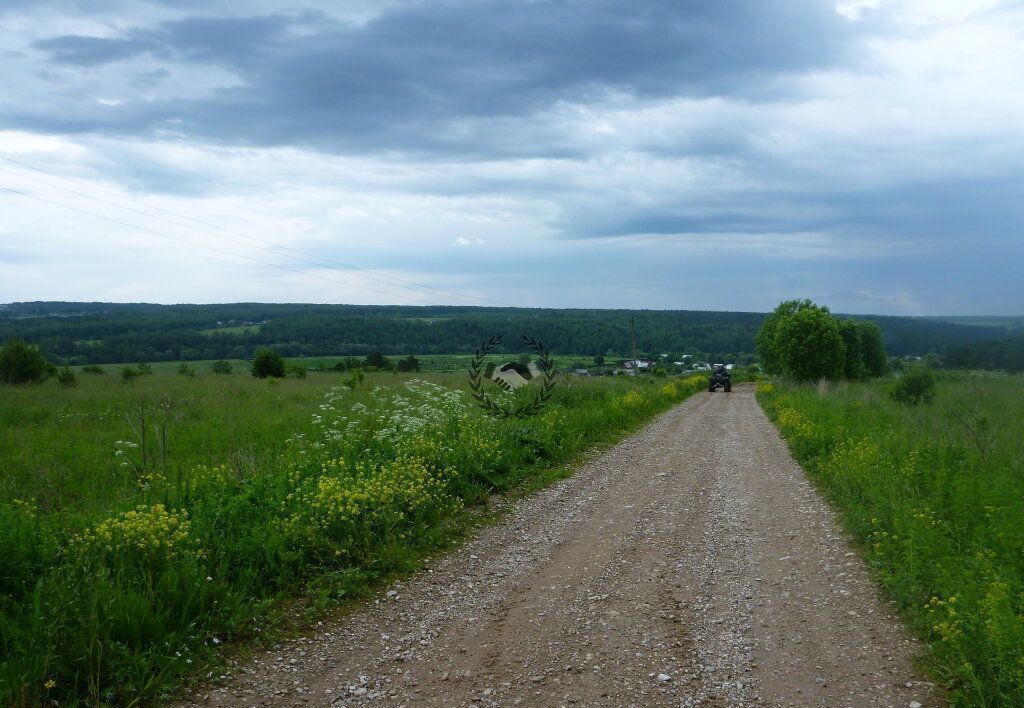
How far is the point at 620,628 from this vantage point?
4.77 metres

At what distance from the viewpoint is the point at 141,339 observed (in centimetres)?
4331

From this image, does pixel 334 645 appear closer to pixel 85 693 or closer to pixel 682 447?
pixel 85 693

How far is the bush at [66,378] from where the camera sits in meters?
23.8

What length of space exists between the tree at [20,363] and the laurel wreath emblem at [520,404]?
61.9 feet

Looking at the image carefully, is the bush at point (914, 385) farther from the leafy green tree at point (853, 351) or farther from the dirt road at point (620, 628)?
the leafy green tree at point (853, 351)

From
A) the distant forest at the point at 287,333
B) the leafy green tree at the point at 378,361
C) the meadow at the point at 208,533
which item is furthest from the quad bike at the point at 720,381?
the meadow at the point at 208,533

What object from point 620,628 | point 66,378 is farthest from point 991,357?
point 66,378

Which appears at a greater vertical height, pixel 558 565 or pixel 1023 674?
pixel 1023 674

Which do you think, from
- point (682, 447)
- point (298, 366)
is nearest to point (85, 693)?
point (682, 447)

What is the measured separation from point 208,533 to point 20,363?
25098 mm

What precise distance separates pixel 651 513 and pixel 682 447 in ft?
19.5

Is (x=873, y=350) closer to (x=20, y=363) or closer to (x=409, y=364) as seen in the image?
(x=409, y=364)

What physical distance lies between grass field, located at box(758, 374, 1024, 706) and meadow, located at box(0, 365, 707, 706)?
4.19m

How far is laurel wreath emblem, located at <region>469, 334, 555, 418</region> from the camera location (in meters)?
14.5
